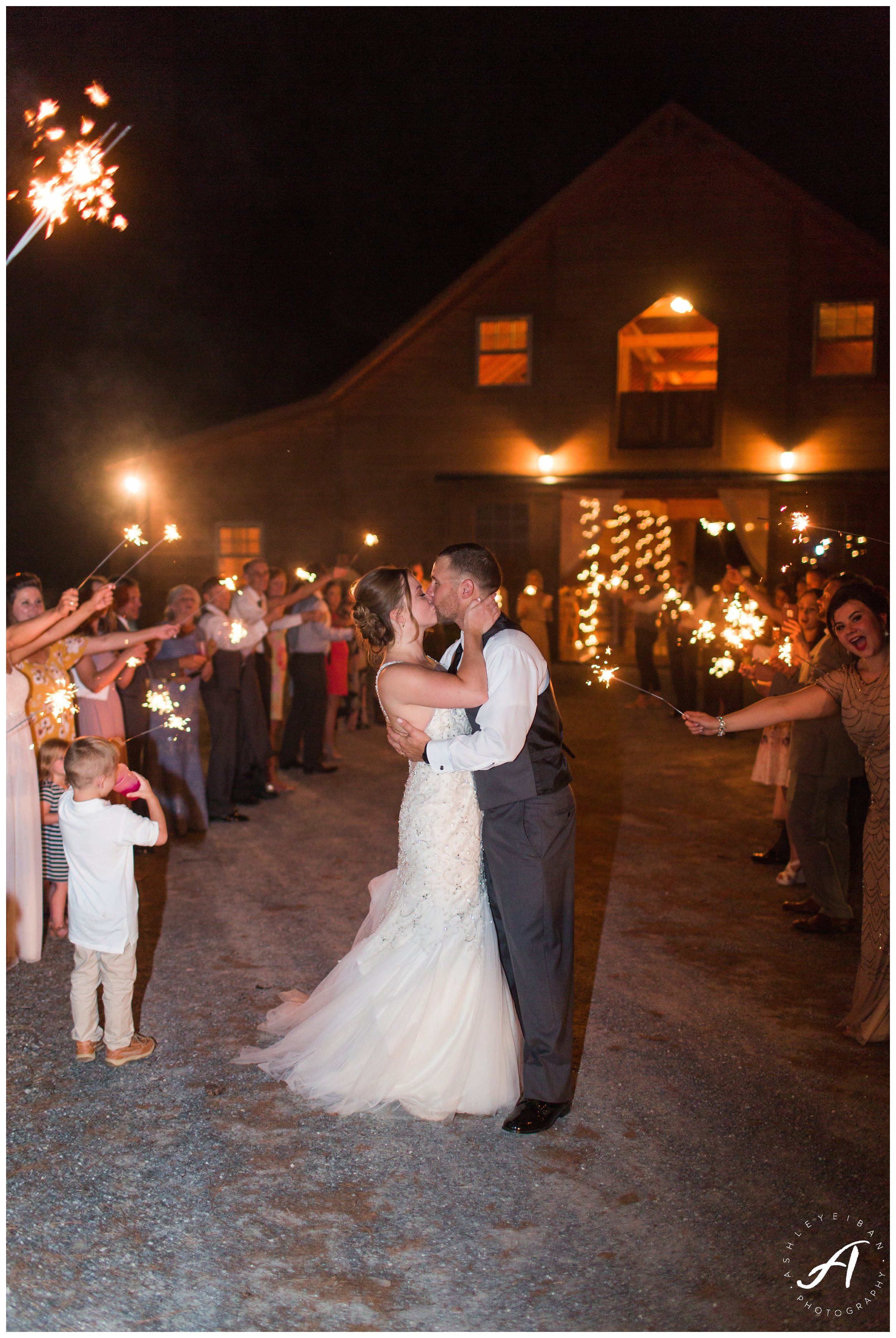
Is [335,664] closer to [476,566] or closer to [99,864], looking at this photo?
[99,864]

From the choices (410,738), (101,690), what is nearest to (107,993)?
(410,738)

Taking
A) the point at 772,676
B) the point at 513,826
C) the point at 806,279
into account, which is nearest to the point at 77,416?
the point at 806,279

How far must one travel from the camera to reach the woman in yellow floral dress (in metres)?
5.64

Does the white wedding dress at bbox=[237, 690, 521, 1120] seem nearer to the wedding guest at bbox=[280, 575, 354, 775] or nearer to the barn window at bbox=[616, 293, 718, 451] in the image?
the wedding guest at bbox=[280, 575, 354, 775]

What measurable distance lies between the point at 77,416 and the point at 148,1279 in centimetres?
2850

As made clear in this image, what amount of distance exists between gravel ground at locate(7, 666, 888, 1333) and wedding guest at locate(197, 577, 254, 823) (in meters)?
2.35

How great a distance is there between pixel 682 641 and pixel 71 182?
1086cm

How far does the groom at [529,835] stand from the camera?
380 cm

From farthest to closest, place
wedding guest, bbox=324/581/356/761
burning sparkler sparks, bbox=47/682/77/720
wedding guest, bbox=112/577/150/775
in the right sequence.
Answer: wedding guest, bbox=324/581/356/761 < wedding guest, bbox=112/577/150/775 < burning sparkler sparks, bbox=47/682/77/720

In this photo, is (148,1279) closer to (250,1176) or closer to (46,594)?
(250,1176)

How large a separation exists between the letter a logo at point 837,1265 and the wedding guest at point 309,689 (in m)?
7.87

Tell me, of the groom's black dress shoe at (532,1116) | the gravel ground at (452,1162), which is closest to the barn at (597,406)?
the gravel ground at (452,1162)

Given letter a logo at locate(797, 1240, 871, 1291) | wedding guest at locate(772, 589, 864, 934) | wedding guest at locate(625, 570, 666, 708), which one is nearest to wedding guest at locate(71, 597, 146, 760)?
wedding guest at locate(772, 589, 864, 934)

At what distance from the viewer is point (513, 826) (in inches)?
152
